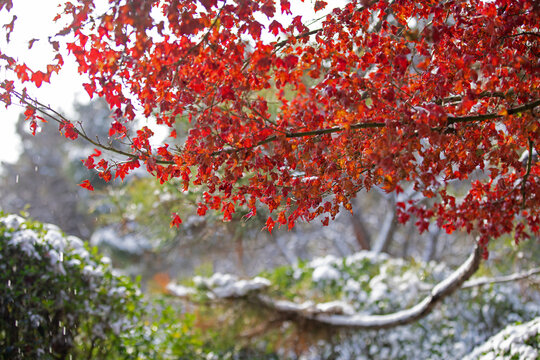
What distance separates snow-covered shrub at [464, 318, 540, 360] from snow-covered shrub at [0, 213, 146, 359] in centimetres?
345

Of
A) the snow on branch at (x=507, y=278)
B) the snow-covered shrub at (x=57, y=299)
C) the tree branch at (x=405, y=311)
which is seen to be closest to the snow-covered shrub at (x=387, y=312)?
the tree branch at (x=405, y=311)

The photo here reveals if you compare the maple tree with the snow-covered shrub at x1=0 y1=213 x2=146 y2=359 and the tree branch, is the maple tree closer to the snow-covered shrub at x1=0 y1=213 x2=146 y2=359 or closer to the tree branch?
the snow-covered shrub at x1=0 y1=213 x2=146 y2=359

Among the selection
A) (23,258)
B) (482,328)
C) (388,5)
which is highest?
(388,5)

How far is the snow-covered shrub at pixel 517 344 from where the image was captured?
3.96 m

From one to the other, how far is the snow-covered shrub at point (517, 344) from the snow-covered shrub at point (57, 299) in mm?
3452

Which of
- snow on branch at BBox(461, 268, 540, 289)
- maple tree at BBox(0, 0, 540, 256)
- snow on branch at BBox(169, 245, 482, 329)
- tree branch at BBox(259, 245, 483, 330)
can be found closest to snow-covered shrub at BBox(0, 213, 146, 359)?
maple tree at BBox(0, 0, 540, 256)

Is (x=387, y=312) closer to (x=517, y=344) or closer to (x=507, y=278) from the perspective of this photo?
(x=507, y=278)

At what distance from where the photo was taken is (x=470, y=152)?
2988 mm

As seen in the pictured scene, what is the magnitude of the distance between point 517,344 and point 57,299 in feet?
13.3

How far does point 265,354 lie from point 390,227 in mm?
4431

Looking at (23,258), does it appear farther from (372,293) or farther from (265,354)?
(372,293)

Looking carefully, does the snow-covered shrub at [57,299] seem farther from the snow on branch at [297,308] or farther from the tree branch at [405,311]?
the tree branch at [405,311]

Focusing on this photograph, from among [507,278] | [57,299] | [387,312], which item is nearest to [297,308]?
[387,312]

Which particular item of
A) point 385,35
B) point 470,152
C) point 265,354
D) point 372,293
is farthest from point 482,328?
point 385,35
